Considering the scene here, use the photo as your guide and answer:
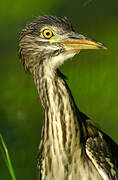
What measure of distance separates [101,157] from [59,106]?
45 centimetres

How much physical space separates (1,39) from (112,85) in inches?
82.7

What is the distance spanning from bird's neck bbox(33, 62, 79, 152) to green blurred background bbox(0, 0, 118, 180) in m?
2.38

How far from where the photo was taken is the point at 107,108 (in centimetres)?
795

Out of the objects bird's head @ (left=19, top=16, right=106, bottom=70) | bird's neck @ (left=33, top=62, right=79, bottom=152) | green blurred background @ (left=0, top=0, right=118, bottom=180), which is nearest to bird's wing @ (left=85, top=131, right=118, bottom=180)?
bird's neck @ (left=33, top=62, right=79, bottom=152)

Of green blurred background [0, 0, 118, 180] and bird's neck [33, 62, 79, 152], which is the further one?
green blurred background [0, 0, 118, 180]

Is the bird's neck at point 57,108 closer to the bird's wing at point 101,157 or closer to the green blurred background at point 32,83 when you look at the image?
the bird's wing at point 101,157

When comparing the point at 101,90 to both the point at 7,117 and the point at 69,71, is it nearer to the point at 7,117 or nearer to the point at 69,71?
the point at 69,71

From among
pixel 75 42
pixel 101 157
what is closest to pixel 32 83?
pixel 101 157

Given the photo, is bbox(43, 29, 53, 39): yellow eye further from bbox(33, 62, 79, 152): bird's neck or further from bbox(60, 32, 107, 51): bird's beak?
bbox(33, 62, 79, 152): bird's neck

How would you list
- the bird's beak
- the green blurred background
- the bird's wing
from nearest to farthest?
the bird's beak
the bird's wing
the green blurred background

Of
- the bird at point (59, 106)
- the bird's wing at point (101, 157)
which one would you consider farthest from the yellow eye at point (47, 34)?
the bird's wing at point (101, 157)

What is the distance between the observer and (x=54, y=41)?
12.6ft

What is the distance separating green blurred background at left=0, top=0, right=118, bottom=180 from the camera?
688 cm

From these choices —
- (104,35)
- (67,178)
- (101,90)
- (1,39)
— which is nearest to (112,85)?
(101,90)
